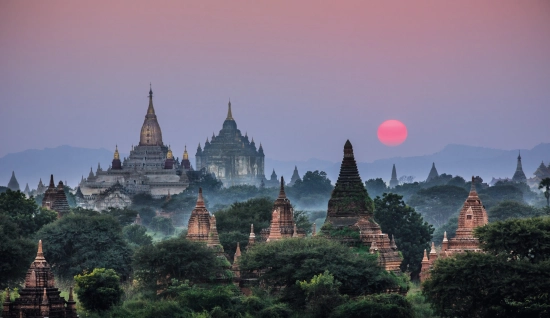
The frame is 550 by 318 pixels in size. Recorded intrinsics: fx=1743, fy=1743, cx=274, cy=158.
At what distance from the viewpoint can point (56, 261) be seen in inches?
3184

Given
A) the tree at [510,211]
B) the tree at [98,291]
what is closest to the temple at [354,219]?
the tree at [98,291]

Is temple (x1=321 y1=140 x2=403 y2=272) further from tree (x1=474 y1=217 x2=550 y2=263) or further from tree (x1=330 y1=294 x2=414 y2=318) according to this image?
tree (x1=330 y1=294 x2=414 y2=318)

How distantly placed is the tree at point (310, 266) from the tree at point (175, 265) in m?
1.74

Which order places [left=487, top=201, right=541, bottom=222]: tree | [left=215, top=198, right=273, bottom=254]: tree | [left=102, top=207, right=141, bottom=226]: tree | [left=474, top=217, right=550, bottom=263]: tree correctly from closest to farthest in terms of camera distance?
1. [left=474, top=217, right=550, bottom=263]: tree
2. [left=215, top=198, right=273, bottom=254]: tree
3. [left=487, top=201, right=541, bottom=222]: tree
4. [left=102, top=207, right=141, bottom=226]: tree

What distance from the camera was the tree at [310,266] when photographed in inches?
2435

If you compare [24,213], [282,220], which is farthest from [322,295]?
[24,213]

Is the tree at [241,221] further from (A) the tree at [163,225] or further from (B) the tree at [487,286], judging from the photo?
(A) the tree at [163,225]

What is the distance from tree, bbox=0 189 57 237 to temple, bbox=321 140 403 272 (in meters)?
24.4

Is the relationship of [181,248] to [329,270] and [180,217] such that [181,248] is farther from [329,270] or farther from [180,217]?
[180,217]

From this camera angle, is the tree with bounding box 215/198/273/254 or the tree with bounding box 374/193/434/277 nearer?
the tree with bounding box 215/198/273/254

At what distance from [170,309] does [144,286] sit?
8.26m

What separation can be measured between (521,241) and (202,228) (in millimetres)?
17504

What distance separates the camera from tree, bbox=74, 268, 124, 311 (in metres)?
62.4

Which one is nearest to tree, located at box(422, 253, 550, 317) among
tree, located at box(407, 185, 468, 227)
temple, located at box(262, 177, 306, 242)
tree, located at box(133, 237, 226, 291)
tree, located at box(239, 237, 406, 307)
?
tree, located at box(239, 237, 406, 307)
